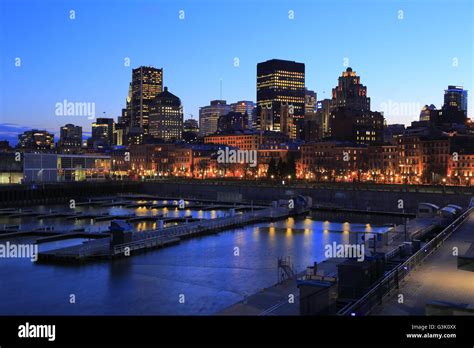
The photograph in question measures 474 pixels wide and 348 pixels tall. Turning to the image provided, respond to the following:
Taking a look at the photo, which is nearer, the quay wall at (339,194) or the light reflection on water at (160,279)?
the light reflection on water at (160,279)

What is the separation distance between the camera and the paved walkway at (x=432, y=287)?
51.6 feet

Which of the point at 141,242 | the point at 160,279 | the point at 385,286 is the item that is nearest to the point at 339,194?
the point at 141,242

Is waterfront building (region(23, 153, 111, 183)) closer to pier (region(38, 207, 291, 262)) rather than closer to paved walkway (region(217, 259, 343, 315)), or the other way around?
pier (region(38, 207, 291, 262))

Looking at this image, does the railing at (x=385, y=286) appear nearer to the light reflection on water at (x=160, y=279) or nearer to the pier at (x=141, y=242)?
the light reflection on water at (x=160, y=279)

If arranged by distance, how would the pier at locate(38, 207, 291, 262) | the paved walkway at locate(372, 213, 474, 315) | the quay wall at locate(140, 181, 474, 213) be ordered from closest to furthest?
the paved walkway at locate(372, 213, 474, 315)
the pier at locate(38, 207, 291, 262)
the quay wall at locate(140, 181, 474, 213)

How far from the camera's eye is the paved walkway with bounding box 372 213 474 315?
A: 1572 centimetres

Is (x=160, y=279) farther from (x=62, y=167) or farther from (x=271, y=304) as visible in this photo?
(x=62, y=167)

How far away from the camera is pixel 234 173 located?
164 metres

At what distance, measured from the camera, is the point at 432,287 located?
59.5ft

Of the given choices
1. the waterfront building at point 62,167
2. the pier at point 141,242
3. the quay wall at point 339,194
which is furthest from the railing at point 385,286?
the waterfront building at point 62,167

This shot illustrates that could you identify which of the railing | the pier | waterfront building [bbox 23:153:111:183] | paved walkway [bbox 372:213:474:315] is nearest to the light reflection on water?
the pier
